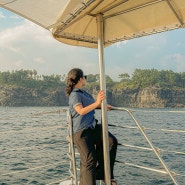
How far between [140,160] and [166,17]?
17.1 metres

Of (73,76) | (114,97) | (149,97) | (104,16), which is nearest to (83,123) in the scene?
(73,76)

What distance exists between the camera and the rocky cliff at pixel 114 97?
129500 mm

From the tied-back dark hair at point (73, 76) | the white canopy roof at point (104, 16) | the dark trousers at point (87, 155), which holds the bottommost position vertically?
the dark trousers at point (87, 155)

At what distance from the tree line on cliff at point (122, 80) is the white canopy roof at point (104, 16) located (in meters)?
135

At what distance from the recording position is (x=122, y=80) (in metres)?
153

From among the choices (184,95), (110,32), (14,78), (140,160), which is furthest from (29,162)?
(14,78)

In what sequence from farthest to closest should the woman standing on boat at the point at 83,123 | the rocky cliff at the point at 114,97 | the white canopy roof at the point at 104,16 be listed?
the rocky cliff at the point at 114,97 < the woman standing on boat at the point at 83,123 < the white canopy roof at the point at 104,16

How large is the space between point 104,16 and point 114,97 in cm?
13402

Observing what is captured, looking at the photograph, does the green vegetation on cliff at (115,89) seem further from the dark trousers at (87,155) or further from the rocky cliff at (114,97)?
the dark trousers at (87,155)

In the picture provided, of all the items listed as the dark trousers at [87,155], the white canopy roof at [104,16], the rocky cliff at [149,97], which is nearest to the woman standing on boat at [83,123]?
the dark trousers at [87,155]

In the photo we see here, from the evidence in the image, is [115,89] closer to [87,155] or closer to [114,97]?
[114,97]

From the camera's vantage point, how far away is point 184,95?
13462 cm

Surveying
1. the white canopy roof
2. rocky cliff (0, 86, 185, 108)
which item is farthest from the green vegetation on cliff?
the white canopy roof

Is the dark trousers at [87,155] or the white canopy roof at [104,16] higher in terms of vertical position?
the white canopy roof at [104,16]
